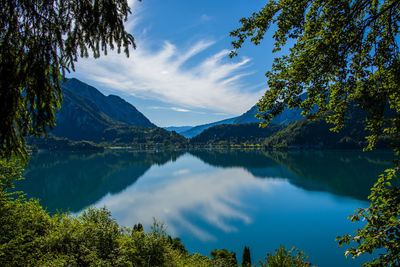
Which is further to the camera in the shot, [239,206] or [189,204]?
[189,204]

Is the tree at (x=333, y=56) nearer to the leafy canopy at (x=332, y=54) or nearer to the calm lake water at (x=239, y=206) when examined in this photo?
the leafy canopy at (x=332, y=54)

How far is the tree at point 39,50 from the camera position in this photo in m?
3.58

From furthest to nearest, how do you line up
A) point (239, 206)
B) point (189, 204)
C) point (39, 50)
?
1. point (189, 204)
2. point (239, 206)
3. point (39, 50)

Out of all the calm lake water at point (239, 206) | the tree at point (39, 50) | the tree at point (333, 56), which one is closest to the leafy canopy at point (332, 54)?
the tree at point (333, 56)

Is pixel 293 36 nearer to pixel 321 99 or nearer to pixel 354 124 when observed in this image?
pixel 321 99

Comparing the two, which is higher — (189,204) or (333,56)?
(333,56)

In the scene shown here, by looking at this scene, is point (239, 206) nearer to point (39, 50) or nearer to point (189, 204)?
point (189, 204)

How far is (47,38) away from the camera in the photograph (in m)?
3.91

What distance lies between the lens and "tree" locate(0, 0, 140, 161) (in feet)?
11.8

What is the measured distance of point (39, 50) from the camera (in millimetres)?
3883

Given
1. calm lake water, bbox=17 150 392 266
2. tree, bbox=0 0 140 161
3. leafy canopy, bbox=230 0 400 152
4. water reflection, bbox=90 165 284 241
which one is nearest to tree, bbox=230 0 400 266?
leafy canopy, bbox=230 0 400 152

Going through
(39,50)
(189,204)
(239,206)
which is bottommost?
(189,204)

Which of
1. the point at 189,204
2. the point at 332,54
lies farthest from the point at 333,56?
the point at 189,204

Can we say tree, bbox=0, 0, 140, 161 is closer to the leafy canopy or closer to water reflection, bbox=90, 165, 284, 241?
the leafy canopy
